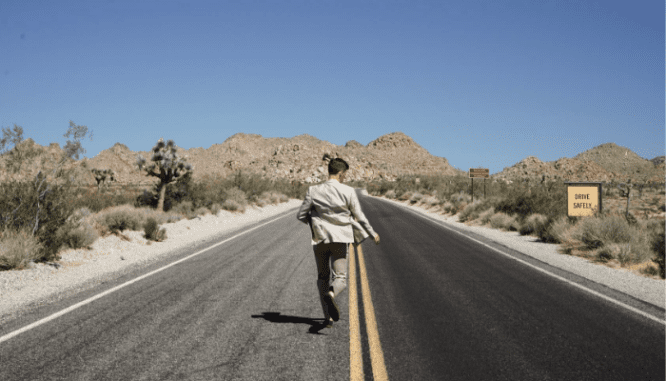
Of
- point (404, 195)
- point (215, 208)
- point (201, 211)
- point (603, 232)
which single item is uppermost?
point (404, 195)

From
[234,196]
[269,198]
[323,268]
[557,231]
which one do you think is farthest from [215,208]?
[323,268]

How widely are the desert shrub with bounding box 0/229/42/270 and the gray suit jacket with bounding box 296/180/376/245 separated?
7.19 meters

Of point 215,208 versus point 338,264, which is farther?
point 215,208

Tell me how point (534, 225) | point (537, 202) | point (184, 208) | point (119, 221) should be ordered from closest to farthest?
point (119, 221), point (534, 225), point (537, 202), point (184, 208)

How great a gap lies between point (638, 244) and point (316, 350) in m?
10.0

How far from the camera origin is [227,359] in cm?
419

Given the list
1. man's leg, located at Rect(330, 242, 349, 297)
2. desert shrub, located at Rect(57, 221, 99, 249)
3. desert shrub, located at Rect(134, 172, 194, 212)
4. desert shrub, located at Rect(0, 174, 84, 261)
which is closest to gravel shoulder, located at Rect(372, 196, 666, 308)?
man's leg, located at Rect(330, 242, 349, 297)

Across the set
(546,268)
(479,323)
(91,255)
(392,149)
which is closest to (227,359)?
(479,323)

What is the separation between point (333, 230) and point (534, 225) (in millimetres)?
13735

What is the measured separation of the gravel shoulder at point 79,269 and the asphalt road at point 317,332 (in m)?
0.50

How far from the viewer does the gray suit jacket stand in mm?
4973

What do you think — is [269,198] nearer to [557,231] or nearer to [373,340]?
[557,231]

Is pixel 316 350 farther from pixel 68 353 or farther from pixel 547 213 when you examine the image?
pixel 547 213

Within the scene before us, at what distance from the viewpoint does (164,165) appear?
74.7 ft
